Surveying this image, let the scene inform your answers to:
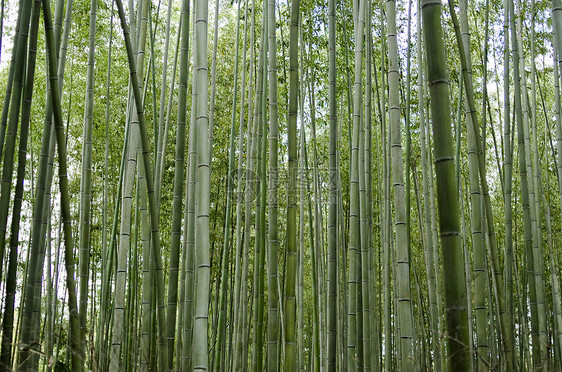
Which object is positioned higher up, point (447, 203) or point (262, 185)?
point (262, 185)

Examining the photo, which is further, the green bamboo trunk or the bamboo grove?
the bamboo grove

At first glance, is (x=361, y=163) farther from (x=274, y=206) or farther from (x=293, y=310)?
(x=293, y=310)

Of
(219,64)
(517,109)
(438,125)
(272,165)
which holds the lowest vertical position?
(438,125)

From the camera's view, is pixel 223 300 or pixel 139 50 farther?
pixel 223 300

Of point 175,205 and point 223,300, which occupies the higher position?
point 175,205

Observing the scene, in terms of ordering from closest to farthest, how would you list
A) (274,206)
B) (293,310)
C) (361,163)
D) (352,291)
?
1. (293,310)
2. (274,206)
3. (352,291)
4. (361,163)

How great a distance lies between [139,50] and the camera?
2576mm

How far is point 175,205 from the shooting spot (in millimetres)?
2658

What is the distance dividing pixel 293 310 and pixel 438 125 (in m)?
0.97

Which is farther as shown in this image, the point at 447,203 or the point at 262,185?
the point at 262,185

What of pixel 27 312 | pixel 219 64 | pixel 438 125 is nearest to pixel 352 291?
pixel 27 312

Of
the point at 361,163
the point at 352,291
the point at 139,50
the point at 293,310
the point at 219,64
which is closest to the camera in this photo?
the point at 293,310

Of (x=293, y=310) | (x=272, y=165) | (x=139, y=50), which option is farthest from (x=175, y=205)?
(x=293, y=310)

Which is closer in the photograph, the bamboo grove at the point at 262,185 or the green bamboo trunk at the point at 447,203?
the green bamboo trunk at the point at 447,203
